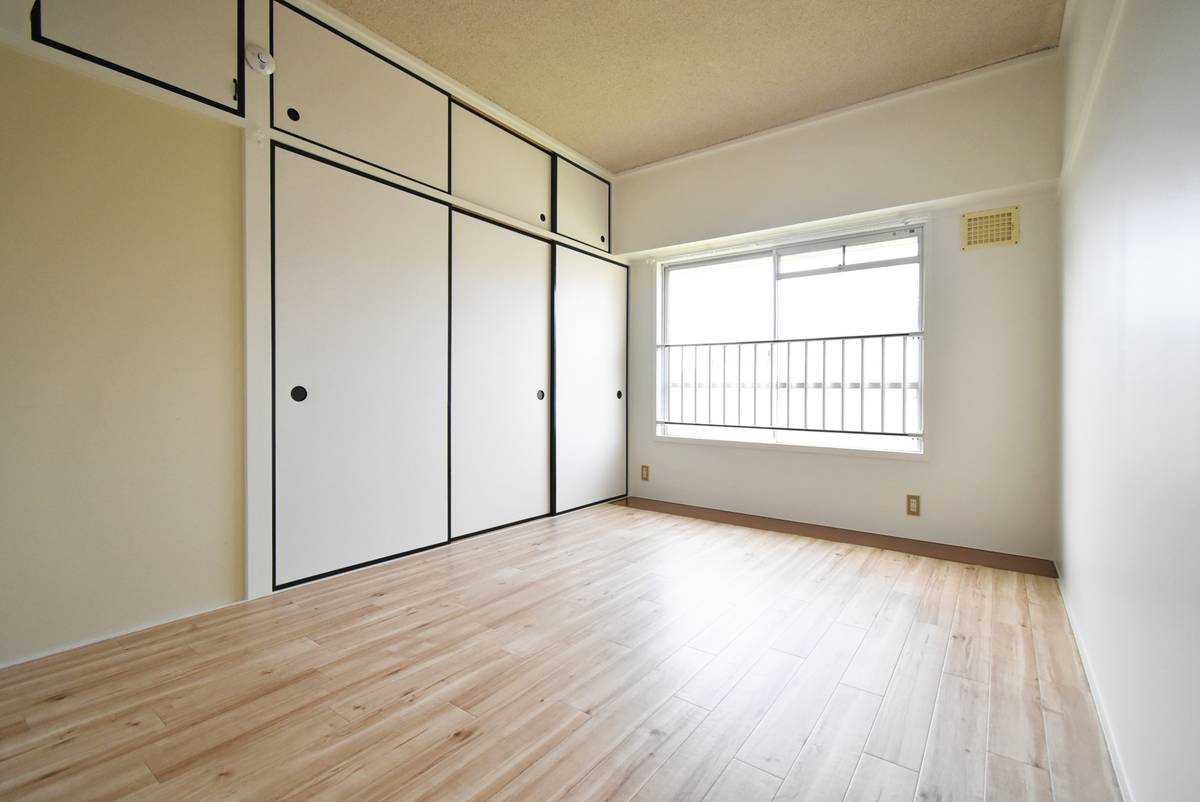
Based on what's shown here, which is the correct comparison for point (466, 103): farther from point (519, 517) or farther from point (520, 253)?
point (519, 517)

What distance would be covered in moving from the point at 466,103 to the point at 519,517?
2684 mm

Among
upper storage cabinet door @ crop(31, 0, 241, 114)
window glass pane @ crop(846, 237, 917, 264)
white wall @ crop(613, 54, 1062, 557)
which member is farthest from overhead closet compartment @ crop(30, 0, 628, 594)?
window glass pane @ crop(846, 237, 917, 264)

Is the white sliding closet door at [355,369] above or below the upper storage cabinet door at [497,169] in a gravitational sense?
below

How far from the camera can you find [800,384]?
377 centimetres

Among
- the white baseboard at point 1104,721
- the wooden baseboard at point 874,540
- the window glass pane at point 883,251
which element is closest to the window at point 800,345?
the window glass pane at point 883,251

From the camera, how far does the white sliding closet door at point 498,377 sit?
325 centimetres

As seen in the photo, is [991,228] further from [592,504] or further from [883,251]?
[592,504]

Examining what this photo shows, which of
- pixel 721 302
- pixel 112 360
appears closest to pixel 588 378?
pixel 721 302

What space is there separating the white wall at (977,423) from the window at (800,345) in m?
0.13

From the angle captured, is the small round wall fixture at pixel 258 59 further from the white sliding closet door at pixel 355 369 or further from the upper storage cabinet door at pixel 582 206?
the upper storage cabinet door at pixel 582 206

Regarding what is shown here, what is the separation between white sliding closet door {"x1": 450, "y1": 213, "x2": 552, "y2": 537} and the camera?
3.25 m

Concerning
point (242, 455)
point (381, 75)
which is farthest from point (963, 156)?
point (242, 455)

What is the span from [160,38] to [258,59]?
13.1 inches

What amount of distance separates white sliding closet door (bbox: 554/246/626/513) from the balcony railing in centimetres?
42
